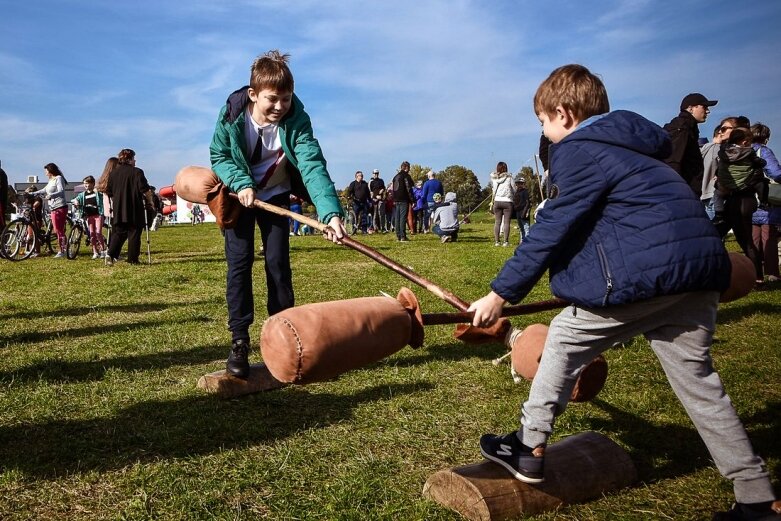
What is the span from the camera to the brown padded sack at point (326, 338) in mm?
2141

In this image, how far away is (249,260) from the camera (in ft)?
13.7

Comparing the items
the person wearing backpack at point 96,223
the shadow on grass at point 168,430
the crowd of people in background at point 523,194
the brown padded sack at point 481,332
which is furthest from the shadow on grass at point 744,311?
the person wearing backpack at point 96,223

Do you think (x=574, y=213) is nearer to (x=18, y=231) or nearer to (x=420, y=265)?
(x=420, y=265)

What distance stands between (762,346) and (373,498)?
4179mm

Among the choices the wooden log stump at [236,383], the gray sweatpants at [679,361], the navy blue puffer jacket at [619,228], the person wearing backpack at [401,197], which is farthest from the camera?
the person wearing backpack at [401,197]

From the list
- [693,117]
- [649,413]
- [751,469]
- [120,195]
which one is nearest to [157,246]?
[120,195]

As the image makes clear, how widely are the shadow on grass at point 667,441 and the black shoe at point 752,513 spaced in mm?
539

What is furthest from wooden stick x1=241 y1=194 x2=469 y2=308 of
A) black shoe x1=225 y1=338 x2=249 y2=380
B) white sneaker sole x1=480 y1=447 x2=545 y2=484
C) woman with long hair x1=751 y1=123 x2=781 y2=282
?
woman with long hair x1=751 y1=123 x2=781 y2=282

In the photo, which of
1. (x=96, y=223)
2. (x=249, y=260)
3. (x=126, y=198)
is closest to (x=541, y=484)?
(x=249, y=260)

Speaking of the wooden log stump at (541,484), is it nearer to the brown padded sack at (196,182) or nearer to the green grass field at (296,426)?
the green grass field at (296,426)

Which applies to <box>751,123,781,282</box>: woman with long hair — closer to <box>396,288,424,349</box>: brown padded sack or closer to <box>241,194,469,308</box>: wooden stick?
<box>241,194,469,308</box>: wooden stick

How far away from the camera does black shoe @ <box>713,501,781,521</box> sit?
7.66 ft

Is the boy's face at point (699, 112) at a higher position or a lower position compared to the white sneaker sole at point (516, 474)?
higher

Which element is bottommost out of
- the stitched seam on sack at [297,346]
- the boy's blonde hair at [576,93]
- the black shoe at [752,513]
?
the black shoe at [752,513]
